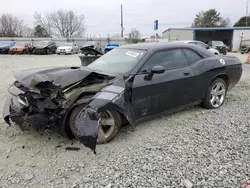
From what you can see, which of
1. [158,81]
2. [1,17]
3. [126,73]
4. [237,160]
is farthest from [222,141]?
[1,17]

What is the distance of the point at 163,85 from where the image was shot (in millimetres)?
3602

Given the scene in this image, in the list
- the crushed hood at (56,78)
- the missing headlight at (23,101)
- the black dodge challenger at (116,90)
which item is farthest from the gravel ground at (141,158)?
the crushed hood at (56,78)

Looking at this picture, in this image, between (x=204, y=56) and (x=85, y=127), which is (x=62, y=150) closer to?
(x=85, y=127)

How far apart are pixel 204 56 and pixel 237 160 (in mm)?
2315

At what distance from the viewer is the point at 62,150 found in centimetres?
302

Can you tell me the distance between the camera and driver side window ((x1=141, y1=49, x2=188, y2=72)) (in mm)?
3635

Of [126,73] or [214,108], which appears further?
[214,108]

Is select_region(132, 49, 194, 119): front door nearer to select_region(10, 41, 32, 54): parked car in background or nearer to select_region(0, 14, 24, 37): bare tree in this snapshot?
select_region(10, 41, 32, 54): parked car in background

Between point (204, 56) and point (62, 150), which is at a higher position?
point (204, 56)

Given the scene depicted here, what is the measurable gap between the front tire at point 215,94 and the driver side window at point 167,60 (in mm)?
885

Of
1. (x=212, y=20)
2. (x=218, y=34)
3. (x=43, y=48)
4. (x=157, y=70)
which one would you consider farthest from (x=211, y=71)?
(x=212, y=20)

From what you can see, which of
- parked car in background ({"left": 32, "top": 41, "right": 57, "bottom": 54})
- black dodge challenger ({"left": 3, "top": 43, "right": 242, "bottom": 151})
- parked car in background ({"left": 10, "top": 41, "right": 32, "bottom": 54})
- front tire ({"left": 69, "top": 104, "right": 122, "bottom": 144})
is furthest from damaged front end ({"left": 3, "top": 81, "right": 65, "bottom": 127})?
parked car in background ({"left": 10, "top": 41, "right": 32, "bottom": 54})

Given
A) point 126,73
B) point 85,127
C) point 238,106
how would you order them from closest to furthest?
point 85,127, point 126,73, point 238,106

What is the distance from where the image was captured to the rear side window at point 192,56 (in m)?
4.16
